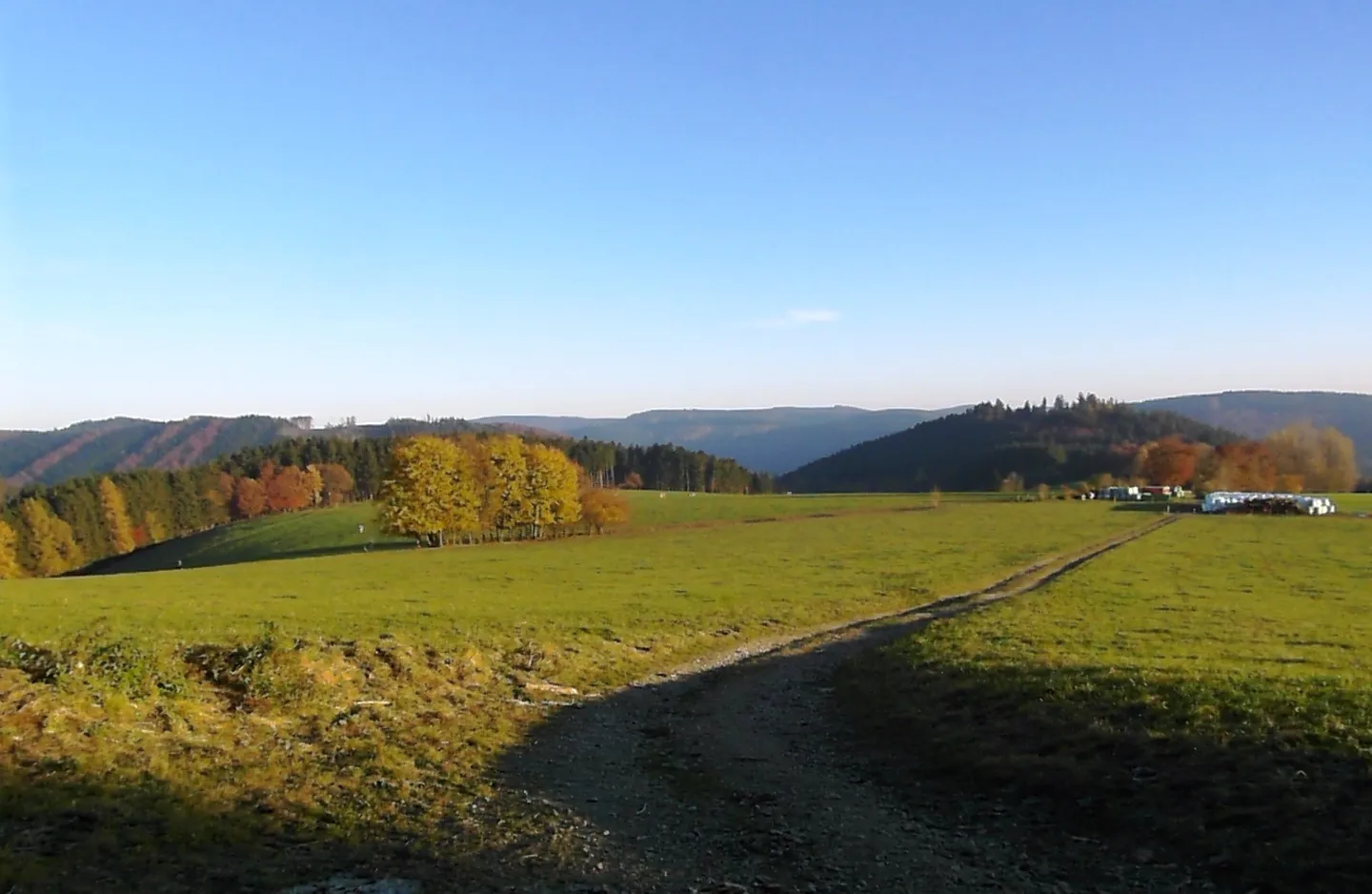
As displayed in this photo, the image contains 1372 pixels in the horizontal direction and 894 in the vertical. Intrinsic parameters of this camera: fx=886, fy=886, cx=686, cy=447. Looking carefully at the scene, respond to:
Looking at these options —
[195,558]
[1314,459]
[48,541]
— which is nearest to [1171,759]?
[195,558]

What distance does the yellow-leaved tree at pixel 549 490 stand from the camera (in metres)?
90.1

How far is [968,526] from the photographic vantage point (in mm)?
84188

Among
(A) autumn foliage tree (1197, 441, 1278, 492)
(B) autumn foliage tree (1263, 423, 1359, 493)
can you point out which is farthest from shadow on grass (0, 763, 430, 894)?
(B) autumn foliage tree (1263, 423, 1359, 493)

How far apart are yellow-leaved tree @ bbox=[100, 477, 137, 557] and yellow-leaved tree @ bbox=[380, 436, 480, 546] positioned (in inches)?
2973

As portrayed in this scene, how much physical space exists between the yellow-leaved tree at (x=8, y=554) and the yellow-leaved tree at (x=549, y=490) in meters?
58.1

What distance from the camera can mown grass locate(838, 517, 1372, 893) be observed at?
1024cm

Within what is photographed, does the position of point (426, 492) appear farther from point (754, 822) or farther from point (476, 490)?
point (754, 822)

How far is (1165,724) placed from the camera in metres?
13.8

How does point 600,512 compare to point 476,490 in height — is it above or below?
below

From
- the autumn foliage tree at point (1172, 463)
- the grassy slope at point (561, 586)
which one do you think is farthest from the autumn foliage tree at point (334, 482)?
the autumn foliage tree at point (1172, 463)

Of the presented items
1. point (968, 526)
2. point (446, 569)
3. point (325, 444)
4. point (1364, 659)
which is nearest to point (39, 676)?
point (1364, 659)

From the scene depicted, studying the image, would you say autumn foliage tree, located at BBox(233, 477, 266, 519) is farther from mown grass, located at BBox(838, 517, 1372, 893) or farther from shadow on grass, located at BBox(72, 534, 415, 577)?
mown grass, located at BBox(838, 517, 1372, 893)

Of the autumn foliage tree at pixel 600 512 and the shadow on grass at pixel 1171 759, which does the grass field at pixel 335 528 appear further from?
the shadow on grass at pixel 1171 759

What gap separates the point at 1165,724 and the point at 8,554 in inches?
4826
